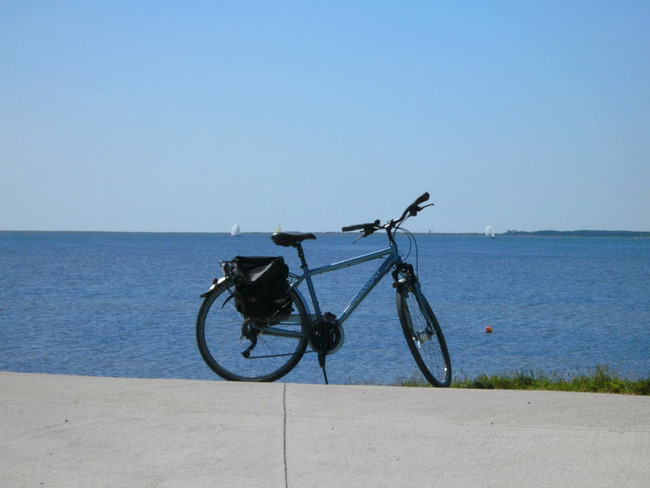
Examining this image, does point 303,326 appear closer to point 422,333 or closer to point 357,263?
point 357,263

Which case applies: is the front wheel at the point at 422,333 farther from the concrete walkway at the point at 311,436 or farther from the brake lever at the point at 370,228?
the concrete walkway at the point at 311,436

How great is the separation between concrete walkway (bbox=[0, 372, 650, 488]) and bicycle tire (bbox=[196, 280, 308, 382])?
23.7 inches

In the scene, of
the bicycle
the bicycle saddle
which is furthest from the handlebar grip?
the bicycle saddle

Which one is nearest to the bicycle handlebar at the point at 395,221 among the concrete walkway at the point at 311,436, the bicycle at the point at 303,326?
the bicycle at the point at 303,326

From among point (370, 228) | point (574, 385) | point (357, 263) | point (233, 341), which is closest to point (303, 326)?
point (357, 263)

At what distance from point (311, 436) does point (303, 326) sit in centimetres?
209

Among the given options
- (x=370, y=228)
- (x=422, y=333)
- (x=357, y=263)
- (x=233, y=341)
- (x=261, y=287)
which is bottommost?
(x=233, y=341)

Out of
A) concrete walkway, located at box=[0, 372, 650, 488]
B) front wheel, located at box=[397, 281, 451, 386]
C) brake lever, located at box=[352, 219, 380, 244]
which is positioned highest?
brake lever, located at box=[352, 219, 380, 244]

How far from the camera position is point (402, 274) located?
23.6 ft

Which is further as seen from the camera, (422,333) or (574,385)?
(574,385)

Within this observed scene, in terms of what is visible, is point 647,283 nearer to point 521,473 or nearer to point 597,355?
point 597,355

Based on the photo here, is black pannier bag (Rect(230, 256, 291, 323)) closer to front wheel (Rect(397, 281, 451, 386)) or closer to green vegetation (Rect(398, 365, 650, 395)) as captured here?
front wheel (Rect(397, 281, 451, 386))

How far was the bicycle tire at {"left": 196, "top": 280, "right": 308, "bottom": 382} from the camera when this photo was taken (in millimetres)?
6922

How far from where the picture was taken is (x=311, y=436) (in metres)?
4.86
